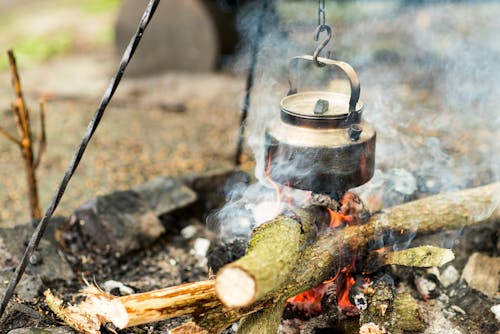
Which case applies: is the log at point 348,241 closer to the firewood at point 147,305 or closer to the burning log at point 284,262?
the burning log at point 284,262

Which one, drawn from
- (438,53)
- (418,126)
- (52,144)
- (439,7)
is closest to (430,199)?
(418,126)

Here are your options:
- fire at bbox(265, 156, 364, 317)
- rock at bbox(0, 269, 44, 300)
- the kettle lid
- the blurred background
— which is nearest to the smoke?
the blurred background

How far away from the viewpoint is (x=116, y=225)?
4078mm

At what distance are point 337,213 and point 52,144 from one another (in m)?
4.86

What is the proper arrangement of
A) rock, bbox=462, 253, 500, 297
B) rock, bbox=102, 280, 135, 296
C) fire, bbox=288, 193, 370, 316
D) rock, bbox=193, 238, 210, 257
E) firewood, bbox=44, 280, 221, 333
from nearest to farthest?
firewood, bbox=44, 280, 221, 333 < fire, bbox=288, 193, 370, 316 < rock, bbox=102, 280, 135, 296 < rock, bbox=462, 253, 500, 297 < rock, bbox=193, 238, 210, 257

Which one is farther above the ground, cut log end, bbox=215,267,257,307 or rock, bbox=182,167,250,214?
cut log end, bbox=215,267,257,307

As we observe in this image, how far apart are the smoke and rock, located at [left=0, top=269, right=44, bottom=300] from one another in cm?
146

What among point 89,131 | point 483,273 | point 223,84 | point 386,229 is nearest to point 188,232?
point 386,229

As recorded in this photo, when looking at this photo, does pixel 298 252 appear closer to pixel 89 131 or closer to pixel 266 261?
pixel 266 261

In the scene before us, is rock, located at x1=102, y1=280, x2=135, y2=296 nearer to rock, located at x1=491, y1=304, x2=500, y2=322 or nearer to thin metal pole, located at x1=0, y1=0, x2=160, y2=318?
thin metal pole, located at x1=0, y1=0, x2=160, y2=318

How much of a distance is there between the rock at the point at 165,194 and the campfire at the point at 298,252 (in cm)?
3

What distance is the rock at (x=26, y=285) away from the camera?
10.6ft

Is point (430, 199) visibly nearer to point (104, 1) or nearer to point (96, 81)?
point (96, 81)

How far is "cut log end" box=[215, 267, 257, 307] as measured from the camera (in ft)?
7.79
